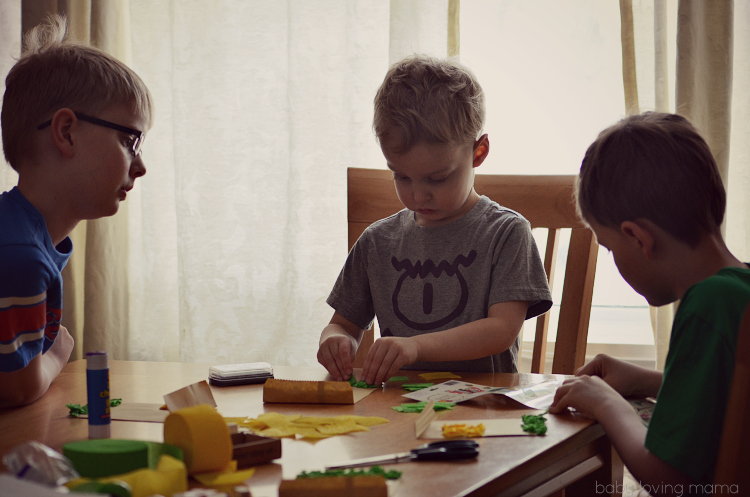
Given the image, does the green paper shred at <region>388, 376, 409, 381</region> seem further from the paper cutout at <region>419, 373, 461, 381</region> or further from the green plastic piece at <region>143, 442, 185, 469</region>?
the green plastic piece at <region>143, 442, 185, 469</region>

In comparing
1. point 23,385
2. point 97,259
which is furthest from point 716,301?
point 97,259

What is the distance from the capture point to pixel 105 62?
1.17 metres

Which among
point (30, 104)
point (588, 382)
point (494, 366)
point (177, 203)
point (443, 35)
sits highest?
point (443, 35)

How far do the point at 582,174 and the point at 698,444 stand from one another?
1.48 ft

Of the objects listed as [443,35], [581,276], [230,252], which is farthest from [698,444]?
[230,252]

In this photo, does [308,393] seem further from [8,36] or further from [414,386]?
[8,36]

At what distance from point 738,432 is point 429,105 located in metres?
0.90

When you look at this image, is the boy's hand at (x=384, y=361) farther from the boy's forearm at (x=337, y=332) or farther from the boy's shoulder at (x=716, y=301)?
the boy's shoulder at (x=716, y=301)

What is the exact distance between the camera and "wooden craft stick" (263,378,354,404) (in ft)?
3.09

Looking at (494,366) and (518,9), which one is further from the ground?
(518,9)

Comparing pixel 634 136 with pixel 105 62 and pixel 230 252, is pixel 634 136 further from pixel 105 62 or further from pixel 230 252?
pixel 230 252

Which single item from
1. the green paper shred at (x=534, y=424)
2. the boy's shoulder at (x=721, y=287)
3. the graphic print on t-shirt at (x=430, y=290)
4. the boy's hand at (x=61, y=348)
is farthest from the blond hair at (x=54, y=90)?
the boy's shoulder at (x=721, y=287)

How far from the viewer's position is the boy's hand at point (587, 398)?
86cm

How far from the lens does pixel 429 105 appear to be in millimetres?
1320
